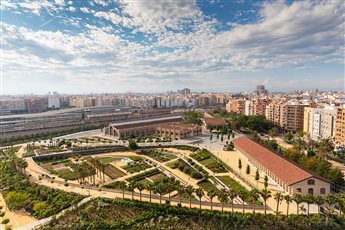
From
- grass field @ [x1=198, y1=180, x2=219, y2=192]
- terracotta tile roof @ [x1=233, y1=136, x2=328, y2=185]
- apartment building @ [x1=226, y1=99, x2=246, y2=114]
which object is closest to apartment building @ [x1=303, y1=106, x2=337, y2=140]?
terracotta tile roof @ [x1=233, y1=136, x2=328, y2=185]

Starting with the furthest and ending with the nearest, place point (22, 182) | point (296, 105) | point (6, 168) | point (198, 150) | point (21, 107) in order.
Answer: point (21, 107) < point (296, 105) < point (198, 150) < point (6, 168) < point (22, 182)

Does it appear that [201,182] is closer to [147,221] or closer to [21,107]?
[147,221]

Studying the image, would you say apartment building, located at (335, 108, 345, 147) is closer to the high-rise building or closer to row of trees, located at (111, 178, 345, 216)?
row of trees, located at (111, 178, 345, 216)

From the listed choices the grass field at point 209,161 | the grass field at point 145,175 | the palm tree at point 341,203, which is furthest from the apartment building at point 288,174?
the grass field at point 145,175

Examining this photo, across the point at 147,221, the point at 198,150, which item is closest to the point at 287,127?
the point at 198,150

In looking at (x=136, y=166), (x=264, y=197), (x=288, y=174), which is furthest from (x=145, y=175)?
(x=288, y=174)

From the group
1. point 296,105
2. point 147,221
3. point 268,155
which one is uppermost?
point 296,105

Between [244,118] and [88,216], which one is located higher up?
[244,118]

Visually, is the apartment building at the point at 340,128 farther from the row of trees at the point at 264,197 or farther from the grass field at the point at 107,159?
the grass field at the point at 107,159
